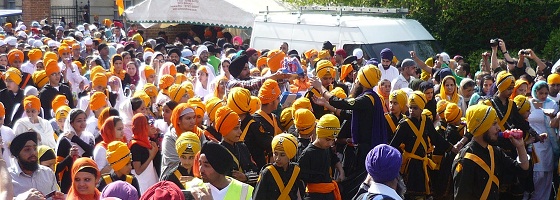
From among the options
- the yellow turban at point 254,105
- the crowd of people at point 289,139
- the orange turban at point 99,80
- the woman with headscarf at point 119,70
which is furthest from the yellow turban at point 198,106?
the woman with headscarf at point 119,70

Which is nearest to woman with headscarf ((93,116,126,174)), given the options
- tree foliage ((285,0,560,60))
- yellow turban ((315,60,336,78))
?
yellow turban ((315,60,336,78))

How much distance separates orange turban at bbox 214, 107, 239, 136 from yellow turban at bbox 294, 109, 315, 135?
829mm

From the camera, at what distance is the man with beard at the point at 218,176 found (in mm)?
6168

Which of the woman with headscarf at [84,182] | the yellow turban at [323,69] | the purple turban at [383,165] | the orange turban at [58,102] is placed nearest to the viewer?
the purple turban at [383,165]

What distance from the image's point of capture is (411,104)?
978 cm

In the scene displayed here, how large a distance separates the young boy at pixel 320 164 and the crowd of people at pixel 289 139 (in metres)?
0.01

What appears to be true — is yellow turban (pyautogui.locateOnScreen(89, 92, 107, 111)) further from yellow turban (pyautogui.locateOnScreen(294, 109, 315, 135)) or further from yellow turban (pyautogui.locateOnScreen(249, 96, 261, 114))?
yellow turban (pyautogui.locateOnScreen(294, 109, 315, 135))

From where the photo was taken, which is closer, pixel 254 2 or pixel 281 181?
pixel 281 181

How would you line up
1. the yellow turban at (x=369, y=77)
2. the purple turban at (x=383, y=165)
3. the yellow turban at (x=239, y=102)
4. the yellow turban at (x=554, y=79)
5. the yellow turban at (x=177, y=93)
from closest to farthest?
the purple turban at (x=383, y=165) < the yellow turban at (x=239, y=102) < the yellow turban at (x=369, y=77) < the yellow turban at (x=554, y=79) < the yellow turban at (x=177, y=93)

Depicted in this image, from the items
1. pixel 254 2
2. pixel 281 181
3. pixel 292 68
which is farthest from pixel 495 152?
pixel 254 2

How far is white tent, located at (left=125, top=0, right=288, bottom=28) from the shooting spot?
2391cm

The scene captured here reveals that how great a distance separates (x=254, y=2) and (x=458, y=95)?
13678mm

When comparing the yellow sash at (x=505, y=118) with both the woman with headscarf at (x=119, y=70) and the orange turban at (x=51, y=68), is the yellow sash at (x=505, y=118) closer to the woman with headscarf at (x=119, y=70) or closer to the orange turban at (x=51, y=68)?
the orange turban at (x=51, y=68)

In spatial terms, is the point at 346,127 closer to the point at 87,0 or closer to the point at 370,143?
the point at 370,143
